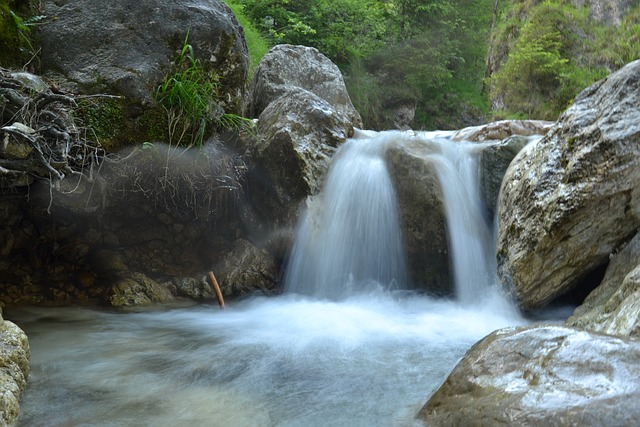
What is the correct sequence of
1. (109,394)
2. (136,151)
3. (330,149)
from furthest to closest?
(330,149)
(136,151)
(109,394)

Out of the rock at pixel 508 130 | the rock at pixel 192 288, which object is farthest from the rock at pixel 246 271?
the rock at pixel 508 130

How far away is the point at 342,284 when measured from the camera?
239 inches

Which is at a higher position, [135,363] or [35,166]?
[35,166]

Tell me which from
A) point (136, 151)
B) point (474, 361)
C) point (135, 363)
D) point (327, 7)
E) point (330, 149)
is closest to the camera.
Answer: point (474, 361)

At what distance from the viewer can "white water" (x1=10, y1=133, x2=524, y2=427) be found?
9.39 feet

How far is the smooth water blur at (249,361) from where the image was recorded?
2814 mm

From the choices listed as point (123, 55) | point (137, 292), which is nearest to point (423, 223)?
point (137, 292)

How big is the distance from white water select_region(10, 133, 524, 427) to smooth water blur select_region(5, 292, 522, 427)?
0.04 ft

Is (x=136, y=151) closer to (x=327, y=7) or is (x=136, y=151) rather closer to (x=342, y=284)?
(x=342, y=284)

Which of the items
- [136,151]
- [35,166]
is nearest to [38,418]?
[35,166]

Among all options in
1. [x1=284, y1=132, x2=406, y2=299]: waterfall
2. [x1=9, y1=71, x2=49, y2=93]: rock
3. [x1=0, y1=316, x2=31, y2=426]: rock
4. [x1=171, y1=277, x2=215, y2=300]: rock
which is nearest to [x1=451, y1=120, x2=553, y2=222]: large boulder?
[x1=284, y1=132, x2=406, y2=299]: waterfall

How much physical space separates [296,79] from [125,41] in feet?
16.4

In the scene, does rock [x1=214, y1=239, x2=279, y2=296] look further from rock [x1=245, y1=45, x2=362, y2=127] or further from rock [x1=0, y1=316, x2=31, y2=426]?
rock [x1=245, y1=45, x2=362, y2=127]

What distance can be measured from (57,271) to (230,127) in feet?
8.55
